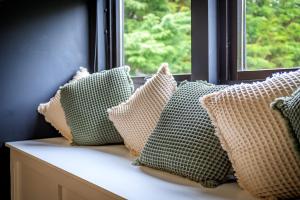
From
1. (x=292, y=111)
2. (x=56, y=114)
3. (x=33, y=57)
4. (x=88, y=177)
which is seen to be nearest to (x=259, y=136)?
(x=292, y=111)

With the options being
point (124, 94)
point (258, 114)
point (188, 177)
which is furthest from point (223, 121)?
point (124, 94)

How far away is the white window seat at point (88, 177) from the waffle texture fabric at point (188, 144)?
3cm

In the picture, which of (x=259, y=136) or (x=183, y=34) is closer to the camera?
(x=259, y=136)

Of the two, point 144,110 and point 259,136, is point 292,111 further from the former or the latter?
point 144,110

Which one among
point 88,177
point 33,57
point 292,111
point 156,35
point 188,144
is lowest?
point 88,177

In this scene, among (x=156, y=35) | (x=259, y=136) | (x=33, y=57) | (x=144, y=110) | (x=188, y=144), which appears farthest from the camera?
(x=33, y=57)

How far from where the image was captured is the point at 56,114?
2189mm

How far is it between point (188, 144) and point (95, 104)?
2.71 ft

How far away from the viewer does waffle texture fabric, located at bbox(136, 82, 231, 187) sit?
1.20 meters

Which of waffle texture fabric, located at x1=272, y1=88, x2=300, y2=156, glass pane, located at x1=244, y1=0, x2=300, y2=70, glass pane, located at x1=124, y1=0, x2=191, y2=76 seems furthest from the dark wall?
waffle texture fabric, located at x1=272, y1=88, x2=300, y2=156

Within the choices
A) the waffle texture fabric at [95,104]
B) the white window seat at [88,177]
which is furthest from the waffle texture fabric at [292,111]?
the waffle texture fabric at [95,104]

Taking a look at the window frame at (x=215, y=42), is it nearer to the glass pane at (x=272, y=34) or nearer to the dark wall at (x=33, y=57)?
the glass pane at (x=272, y=34)

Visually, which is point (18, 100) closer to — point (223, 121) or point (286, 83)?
point (223, 121)

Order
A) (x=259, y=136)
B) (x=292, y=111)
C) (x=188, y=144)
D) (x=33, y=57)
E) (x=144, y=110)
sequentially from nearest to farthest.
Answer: (x=292, y=111) → (x=259, y=136) → (x=188, y=144) → (x=144, y=110) → (x=33, y=57)
